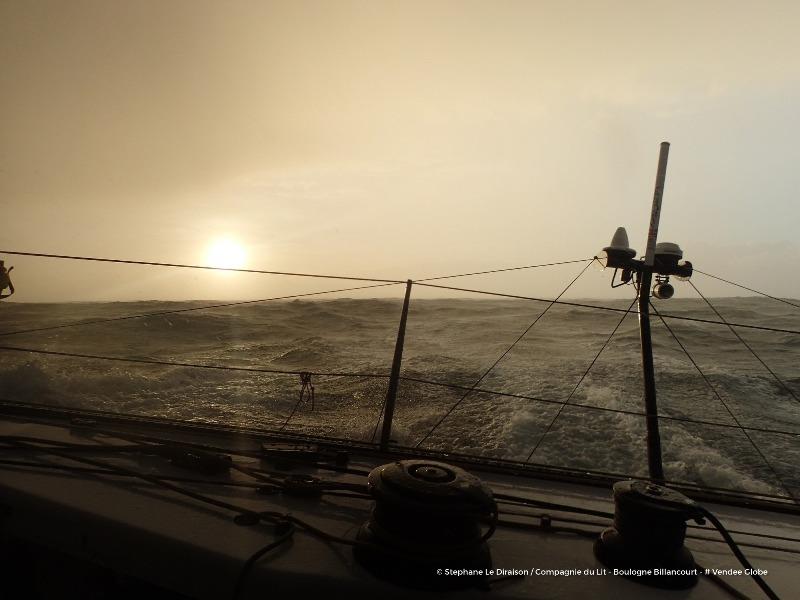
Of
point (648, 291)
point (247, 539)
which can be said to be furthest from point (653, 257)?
point (247, 539)

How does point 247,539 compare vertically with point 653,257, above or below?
below

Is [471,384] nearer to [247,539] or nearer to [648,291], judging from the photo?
[648,291]

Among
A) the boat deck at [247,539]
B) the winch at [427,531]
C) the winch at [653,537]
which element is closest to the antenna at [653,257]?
the boat deck at [247,539]

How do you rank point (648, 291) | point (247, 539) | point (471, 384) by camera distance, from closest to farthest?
point (247, 539) < point (648, 291) < point (471, 384)

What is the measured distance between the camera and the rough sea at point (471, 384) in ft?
31.6

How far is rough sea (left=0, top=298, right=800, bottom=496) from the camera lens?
962 cm

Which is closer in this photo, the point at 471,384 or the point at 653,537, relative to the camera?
the point at 653,537

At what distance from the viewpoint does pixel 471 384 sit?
13188mm

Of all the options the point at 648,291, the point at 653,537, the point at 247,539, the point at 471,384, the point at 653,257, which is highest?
the point at 653,257

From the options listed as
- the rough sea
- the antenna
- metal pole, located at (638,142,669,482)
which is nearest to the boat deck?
metal pole, located at (638,142,669,482)

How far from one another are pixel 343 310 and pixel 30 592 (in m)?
26.1

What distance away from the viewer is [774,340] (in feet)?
66.1

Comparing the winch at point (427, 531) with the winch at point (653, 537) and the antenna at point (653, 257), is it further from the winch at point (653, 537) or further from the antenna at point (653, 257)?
the antenna at point (653, 257)

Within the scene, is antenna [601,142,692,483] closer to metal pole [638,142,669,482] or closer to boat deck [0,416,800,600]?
metal pole [638,142,669,482]
